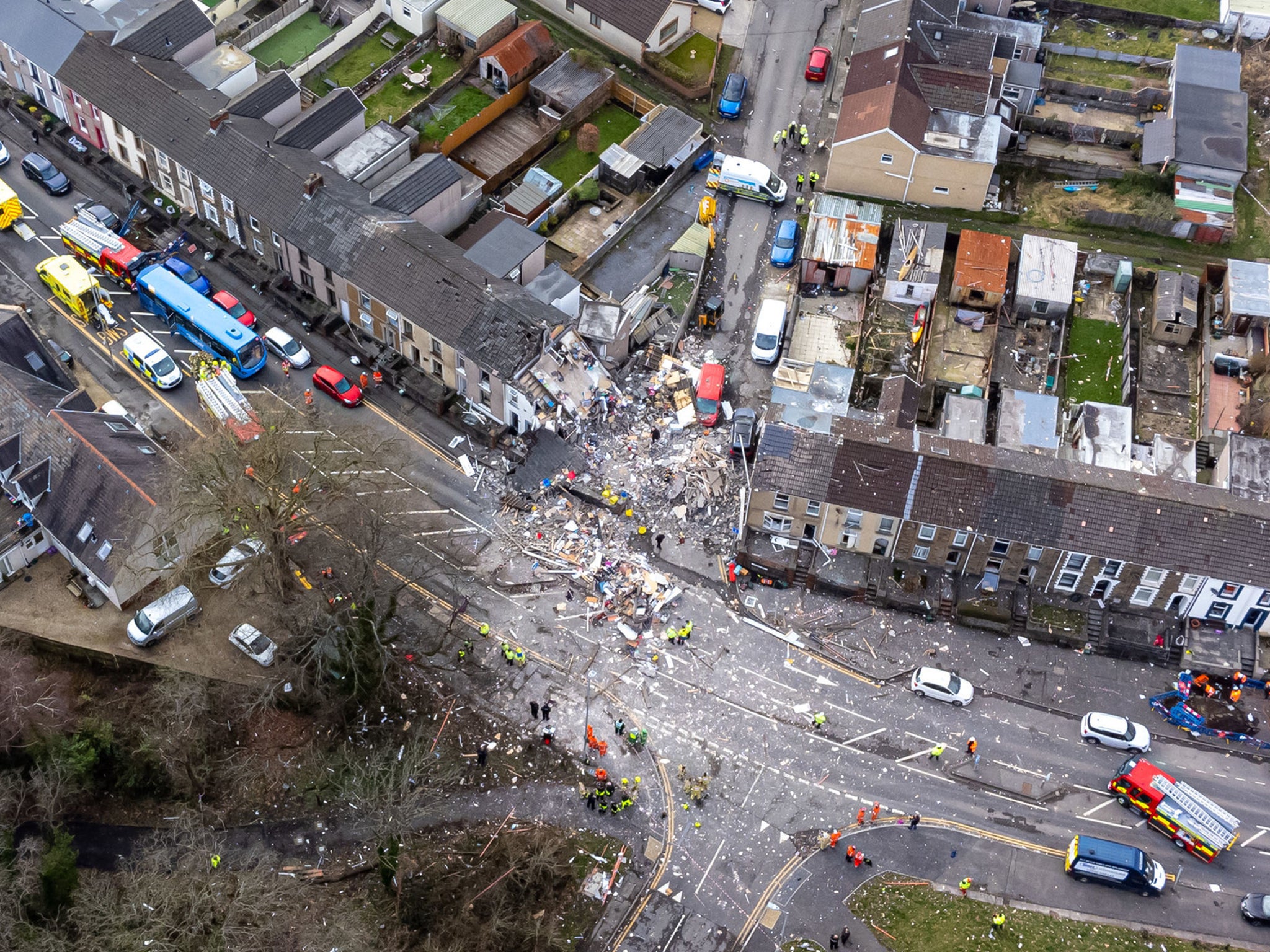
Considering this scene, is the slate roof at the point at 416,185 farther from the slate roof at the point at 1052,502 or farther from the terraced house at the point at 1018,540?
the slate roof at the point at 1052,502

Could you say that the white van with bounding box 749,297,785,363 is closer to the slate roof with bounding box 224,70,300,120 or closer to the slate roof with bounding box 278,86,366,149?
the slate roof with bounding box 278,86,366,149

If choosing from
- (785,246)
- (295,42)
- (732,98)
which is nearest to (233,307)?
(295,42)

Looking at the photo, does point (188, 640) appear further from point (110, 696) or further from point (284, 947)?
point (284, 947)

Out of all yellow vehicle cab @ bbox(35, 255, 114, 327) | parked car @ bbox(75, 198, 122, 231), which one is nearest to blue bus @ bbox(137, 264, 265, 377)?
yellow vehicle cab @ bbox(35, 255, 114, 327)

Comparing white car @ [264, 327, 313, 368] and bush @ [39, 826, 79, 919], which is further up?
white car @ [264, 327, 313, 368]

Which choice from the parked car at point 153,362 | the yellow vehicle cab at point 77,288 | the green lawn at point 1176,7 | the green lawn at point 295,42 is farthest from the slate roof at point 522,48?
the green lawn at point 1176,7

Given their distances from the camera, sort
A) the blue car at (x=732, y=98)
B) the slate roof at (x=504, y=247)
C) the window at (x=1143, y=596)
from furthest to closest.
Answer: the blue car at (x=732, y=98), the slate roof at (x=504, y=247), the window at (x=1143, y=596)
